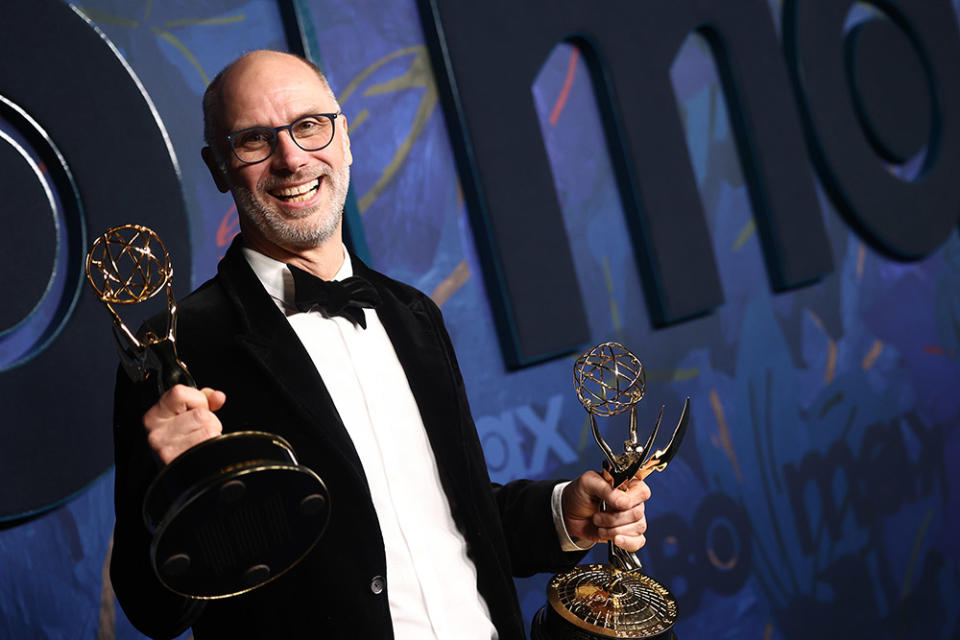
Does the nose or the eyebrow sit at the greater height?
the eyebrow

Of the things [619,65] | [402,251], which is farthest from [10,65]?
[619,65]

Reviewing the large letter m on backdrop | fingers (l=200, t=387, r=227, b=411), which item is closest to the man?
fingers (l=200, t=387, r=227, b=411)

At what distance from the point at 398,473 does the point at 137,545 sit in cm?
48

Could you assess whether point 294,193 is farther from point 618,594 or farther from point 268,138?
point 618,594

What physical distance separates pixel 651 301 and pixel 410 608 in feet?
6.68

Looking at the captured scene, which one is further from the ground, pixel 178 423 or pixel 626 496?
pixel 178 423

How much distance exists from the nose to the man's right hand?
57 centimetres

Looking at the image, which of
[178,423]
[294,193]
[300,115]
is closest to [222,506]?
[178,423]

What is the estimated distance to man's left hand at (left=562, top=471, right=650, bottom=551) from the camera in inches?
64.9

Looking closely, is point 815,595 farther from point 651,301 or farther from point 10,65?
point 10,65

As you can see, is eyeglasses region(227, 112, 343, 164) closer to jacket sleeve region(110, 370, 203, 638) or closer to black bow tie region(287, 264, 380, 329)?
black bow tie region(287, 264, 380, 329)

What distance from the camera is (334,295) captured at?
1.66m

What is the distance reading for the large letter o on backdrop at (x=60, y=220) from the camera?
81.3 inches

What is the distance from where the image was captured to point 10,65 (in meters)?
2.10
